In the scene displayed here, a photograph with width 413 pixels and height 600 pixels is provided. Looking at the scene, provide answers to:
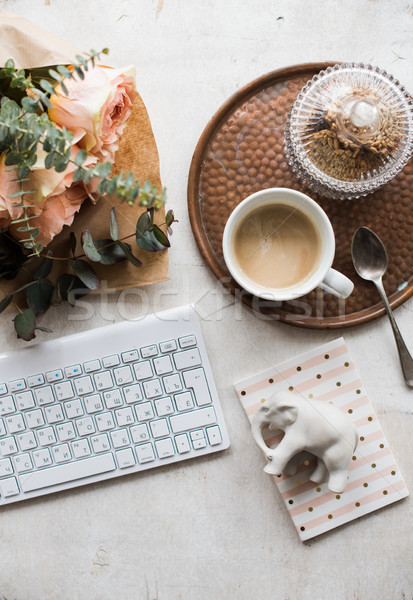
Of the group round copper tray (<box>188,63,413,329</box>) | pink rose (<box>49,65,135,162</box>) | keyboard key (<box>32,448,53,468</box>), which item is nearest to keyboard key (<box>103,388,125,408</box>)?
keyboard key (<box>32,448,53,468</box>)

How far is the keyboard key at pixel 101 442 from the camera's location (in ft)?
2.24

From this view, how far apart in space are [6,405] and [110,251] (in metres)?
0.25

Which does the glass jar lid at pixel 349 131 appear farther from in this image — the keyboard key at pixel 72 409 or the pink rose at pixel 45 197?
the keyboard key at pixel 72 409

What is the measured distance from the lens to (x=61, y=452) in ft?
2.24

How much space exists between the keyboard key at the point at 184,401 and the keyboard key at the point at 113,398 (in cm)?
8

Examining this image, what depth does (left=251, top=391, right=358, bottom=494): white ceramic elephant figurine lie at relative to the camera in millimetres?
615

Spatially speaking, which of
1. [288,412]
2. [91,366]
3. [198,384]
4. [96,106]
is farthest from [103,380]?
[96,106]

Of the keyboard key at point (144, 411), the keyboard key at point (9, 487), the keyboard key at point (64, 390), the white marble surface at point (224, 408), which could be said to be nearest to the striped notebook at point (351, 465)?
the white marble surface at point (224, 408)

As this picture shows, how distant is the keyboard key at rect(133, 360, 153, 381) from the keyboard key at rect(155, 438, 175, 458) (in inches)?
3.5

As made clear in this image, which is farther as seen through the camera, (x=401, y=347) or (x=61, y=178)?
(x=401, y=347)

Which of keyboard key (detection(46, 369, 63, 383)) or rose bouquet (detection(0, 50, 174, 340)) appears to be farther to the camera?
keyboard key (detection(46, 369, 63, 383))

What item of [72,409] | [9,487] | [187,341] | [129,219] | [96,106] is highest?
[96,106]

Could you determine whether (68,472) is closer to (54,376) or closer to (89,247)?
(54,376)

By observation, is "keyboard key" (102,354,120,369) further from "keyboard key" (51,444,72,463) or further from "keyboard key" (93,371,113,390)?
"keyboard key" (51,444,72,463)
